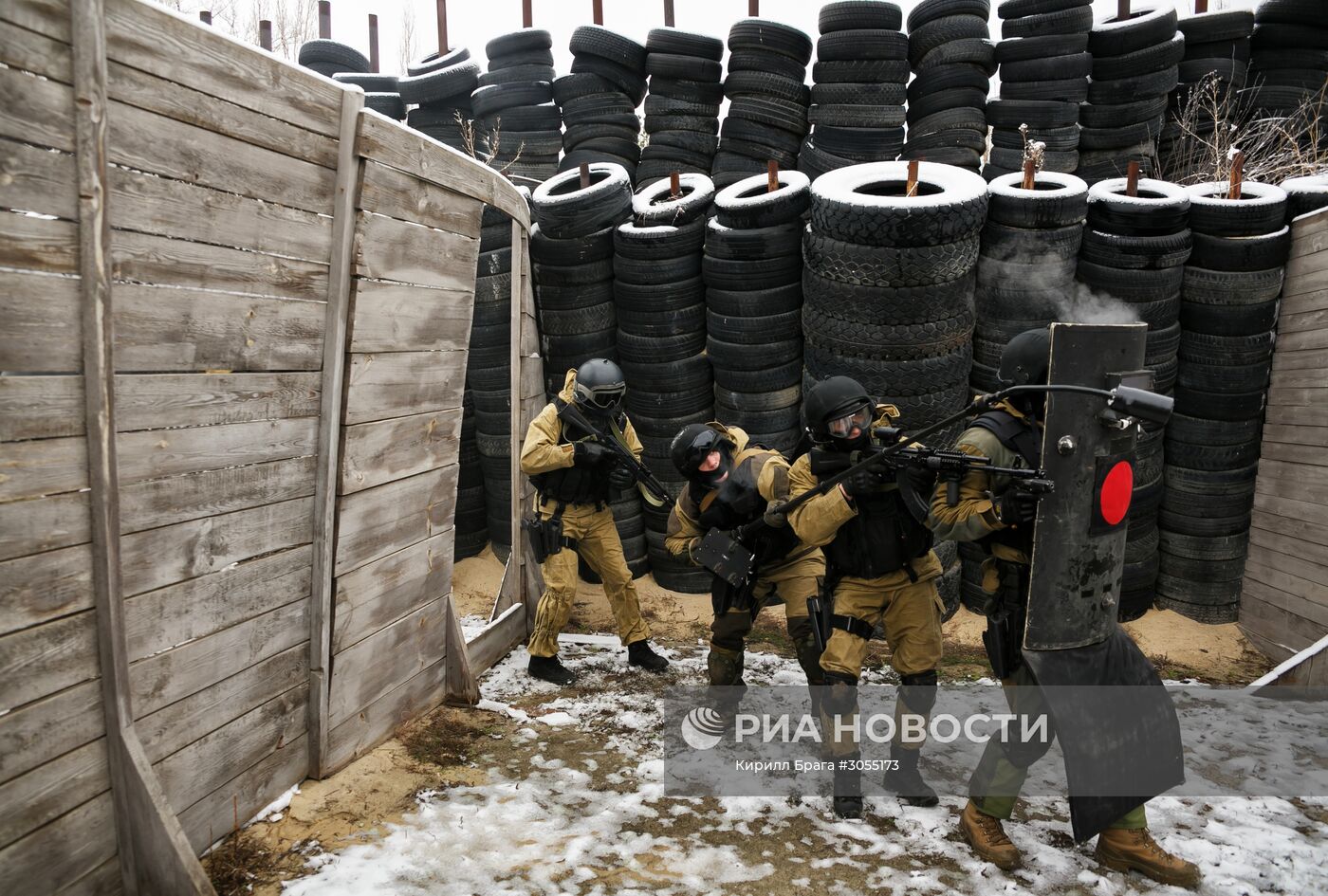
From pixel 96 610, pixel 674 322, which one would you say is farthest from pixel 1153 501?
pixel 96 610

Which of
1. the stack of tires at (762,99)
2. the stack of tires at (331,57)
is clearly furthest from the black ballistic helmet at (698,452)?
the stack of tires at (331,57)

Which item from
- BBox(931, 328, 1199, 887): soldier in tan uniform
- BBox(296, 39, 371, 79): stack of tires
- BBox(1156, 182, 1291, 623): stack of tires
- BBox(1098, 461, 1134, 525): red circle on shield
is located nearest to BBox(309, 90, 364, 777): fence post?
BBox(931, 328, 1199, 887): soldier in tan uniform

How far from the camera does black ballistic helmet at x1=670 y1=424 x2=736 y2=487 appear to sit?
15.1ft

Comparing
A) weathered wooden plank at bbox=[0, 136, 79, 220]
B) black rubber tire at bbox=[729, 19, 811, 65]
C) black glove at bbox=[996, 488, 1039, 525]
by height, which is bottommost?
black glove at bbox=[996, 488, 1039, 525]

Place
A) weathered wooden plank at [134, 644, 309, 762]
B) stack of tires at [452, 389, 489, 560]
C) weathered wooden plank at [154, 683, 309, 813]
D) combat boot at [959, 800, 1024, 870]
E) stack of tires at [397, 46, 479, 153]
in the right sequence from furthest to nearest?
1. stack of tires at [397, 46, 479, 153]
2. stack of tires at [452, 389, 489, 560]
3. combat boot at [959, 800, 1024, 870]
4. weathered wooden plank at [154, 683, 309, 813]
5. weathered wooden plank at [134, 644, 309, 762]

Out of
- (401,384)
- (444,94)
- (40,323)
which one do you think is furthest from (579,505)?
(444,94)

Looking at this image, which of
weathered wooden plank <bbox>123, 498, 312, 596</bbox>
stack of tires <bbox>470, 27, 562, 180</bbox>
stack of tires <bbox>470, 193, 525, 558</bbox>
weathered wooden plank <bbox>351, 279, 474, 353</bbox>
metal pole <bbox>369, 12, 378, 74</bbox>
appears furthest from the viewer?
metal pole <bbox>369, 12, 378, 74</bbox>

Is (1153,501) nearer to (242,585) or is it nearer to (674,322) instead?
(674,322)

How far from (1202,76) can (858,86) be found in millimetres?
4139

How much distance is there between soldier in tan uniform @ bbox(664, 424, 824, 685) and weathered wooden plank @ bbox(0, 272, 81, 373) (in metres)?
2.90

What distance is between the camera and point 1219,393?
598 cm

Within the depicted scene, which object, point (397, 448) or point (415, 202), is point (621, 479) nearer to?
point (397, 448)

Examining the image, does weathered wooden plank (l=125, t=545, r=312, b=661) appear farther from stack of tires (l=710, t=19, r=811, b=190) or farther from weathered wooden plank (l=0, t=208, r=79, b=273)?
stack of tires (l=710, t=19, r=811, b=190)

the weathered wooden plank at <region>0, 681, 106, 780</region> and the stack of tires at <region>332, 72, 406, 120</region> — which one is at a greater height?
the stack of tires at <region>332, 72, 406, 120</region>
